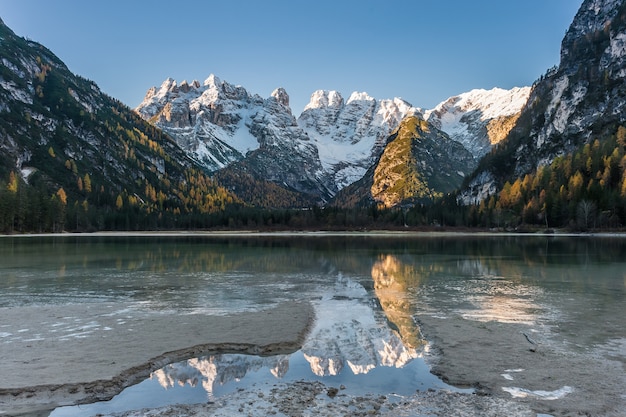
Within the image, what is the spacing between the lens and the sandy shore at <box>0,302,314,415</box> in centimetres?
1380

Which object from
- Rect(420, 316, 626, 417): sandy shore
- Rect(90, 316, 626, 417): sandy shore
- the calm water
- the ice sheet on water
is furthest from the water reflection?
the ice sheet on water

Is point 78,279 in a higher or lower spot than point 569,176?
lower

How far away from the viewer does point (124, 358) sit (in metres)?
16.9

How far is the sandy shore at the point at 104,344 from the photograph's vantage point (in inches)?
543

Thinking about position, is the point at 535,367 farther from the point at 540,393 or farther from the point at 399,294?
the point at 399,294

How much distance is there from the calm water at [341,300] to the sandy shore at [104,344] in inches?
26.5

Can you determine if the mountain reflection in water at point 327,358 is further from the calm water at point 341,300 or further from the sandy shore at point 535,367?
the sandy shore at point 535,367

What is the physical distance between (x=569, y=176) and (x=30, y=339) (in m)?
197

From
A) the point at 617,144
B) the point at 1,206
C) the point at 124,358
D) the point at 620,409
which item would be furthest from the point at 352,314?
the point at 617,144

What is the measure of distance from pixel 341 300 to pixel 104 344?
15.9m

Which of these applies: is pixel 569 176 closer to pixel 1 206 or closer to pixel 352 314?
pixel 352 314

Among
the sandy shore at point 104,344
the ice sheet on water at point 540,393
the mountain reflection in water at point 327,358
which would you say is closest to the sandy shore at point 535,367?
the ice sheet on water at point 540,393

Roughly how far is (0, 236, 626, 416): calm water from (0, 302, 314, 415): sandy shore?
2.20 feet

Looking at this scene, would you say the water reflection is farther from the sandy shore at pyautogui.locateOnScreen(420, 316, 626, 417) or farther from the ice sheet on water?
the ice sheet on water
